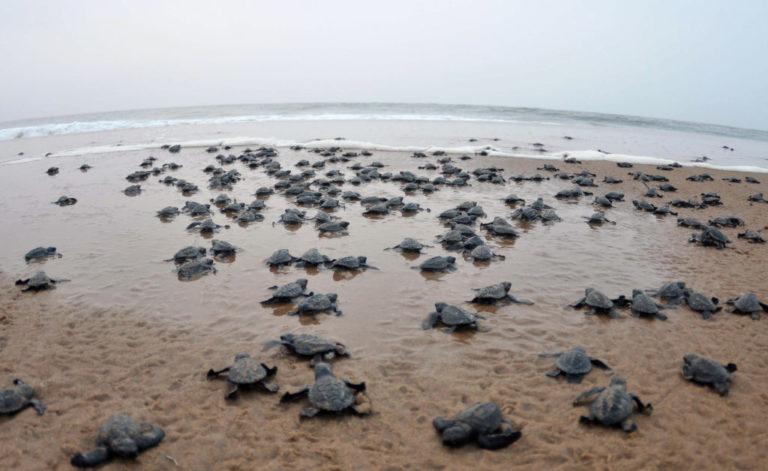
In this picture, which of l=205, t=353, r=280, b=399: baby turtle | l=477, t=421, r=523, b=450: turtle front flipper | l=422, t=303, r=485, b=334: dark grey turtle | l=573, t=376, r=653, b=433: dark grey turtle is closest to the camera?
l=477, t=421, r=523, b=450: turtle front flipper

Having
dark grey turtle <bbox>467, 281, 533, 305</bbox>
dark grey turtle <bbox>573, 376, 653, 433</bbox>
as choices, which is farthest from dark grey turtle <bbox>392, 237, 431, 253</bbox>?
dark grey turtle <bbox>573, 376, 653, 433</bbox>

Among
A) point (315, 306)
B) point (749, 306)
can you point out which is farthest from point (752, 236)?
point (315, 306)

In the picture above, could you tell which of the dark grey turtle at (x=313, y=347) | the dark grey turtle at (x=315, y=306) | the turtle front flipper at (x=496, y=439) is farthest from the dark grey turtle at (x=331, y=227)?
the turtle front flipper at (x=496, y=439)

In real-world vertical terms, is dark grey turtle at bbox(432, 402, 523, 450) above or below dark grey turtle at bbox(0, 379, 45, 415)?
above

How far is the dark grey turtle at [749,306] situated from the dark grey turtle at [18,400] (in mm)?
8784

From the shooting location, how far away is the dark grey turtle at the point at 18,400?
13.1ft

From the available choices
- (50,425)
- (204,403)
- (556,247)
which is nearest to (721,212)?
(556,247)

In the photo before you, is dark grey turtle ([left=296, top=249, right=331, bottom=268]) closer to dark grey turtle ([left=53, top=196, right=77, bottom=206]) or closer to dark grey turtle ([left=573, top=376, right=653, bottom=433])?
dark grey turtle ([left=573, top=376, right=653, bottom=433])

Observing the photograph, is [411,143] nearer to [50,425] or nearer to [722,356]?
[722,356]

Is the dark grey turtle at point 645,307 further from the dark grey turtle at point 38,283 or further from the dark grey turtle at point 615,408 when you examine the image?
the dark grey turtle at point 38,283

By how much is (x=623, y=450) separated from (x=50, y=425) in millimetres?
5313

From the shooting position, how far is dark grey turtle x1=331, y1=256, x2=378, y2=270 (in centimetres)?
725

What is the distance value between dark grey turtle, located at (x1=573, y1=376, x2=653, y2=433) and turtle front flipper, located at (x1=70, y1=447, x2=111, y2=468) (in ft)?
14.0

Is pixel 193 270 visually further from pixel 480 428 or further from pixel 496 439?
pixel 496 439
